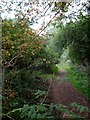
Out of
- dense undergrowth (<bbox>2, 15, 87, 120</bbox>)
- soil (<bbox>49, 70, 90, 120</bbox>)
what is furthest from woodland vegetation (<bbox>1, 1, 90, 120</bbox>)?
soil (<bbox>49, 70, 90, 120</bbox>)

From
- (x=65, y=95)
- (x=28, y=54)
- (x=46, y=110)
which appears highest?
(x=28, y=54)

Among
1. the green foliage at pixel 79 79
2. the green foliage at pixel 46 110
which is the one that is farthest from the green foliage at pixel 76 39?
the green foliage at pixel 46 110

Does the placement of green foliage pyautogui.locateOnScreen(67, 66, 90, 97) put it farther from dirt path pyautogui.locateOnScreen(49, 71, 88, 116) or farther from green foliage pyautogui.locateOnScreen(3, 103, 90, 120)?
Result: green foliage pyautogui.locateOnScreen(3, 103, 90, 120)

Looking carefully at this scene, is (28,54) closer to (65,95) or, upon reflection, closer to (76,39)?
(65,95)

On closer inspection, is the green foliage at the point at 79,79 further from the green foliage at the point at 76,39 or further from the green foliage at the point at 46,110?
the green foliage at the point at 46,110

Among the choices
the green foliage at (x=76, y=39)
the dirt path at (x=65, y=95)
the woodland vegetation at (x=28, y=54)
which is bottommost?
the dirt path at (x=65, y=95)

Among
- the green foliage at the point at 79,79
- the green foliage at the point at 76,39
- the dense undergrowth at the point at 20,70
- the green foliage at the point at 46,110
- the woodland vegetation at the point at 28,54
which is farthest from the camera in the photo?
the green foliage at the point at 79,79

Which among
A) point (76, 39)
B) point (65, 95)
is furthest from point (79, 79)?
point (65, 95)

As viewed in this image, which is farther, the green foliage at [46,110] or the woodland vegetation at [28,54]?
the woodland vegetation at [28,54]

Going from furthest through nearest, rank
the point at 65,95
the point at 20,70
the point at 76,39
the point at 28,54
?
the point at 76,39
the point at 65,95
the point at 28,54
the point at 20,70

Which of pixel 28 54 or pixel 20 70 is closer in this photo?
pixel 20 70

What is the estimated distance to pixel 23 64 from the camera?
5922 mm

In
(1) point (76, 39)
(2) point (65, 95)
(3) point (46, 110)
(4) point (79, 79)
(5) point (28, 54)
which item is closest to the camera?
(3) point (46, 110)

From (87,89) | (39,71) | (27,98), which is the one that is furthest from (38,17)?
(87,89)
